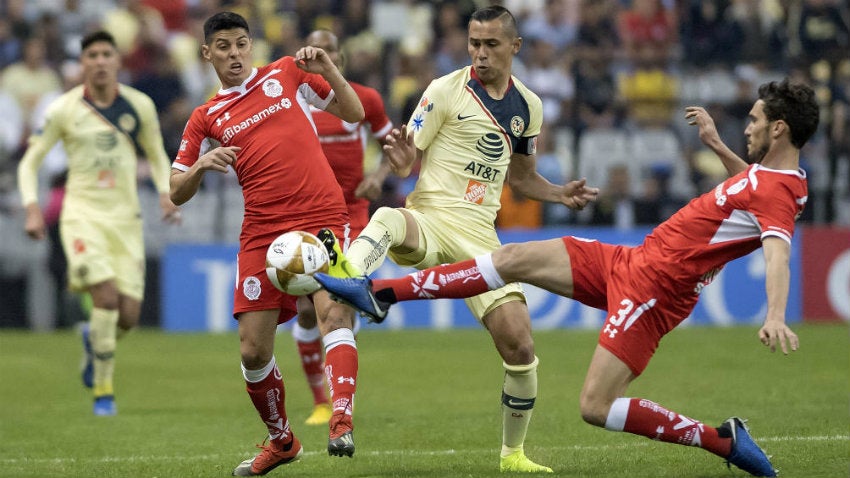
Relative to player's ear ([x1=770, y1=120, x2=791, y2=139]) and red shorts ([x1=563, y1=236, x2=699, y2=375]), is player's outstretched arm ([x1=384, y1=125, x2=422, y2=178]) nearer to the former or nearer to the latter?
red shorts ([x1=563, y1=236, x2=699, y2=375])

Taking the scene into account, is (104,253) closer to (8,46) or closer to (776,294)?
(776,294)

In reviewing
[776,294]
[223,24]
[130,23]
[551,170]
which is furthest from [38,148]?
[130,23]

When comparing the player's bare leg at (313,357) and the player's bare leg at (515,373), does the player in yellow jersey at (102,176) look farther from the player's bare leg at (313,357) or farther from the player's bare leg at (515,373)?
the player's bare leg at (515,373)

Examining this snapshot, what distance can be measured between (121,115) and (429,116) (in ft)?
13.8

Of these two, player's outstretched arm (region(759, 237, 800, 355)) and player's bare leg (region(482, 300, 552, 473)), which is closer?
player's outstretched arm (region(759, 237, 800, 355))

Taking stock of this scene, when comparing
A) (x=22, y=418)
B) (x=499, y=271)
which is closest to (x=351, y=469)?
(x=499, y=271)

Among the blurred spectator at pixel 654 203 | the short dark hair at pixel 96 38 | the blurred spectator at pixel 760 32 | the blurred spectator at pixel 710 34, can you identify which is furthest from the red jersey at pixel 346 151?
the blurred spectator at pixel 760 32

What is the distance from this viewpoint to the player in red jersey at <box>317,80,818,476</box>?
6672mm

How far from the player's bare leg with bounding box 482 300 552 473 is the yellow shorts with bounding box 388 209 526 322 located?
6cm

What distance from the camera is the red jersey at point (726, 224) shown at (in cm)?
657

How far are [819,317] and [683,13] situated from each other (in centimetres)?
579

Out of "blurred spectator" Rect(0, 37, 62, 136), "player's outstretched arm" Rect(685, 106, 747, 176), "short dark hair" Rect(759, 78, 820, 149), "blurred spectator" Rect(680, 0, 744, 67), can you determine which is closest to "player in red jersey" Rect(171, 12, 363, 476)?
"player's outstretched arm" Rect(685, 106, 747, 176)

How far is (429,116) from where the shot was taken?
8.05 meters

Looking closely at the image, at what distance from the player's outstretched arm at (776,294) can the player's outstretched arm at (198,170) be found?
2.84 metres
